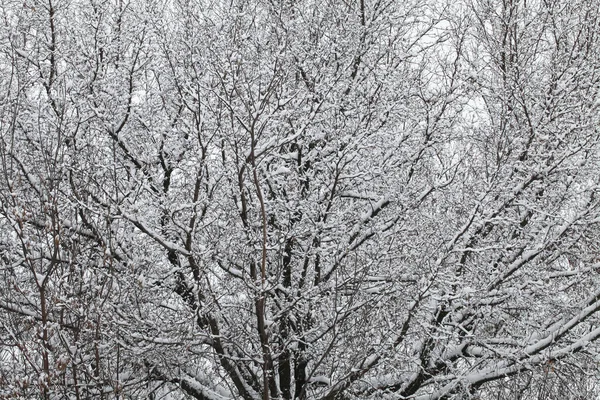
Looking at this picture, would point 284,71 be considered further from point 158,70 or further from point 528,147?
point 528,147

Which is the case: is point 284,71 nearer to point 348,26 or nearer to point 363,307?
point 348,26

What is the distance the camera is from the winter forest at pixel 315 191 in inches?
259

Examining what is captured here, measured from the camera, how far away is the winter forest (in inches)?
259

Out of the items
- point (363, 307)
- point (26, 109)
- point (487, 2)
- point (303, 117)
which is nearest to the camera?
point (363, 307)

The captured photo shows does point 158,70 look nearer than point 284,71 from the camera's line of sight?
No

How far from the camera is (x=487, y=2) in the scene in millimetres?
8570

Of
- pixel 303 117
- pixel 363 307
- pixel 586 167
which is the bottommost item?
pixel 363 307

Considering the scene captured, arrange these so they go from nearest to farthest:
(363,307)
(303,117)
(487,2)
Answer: (363,307) → (303,117) → (487,2)

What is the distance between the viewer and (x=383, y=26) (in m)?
7.84

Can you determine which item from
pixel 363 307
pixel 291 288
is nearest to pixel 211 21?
pixel 291 288

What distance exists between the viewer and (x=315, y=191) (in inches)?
285

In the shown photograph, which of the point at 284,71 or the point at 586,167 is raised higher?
the point at 284,71

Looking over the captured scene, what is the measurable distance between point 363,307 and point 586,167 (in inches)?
120

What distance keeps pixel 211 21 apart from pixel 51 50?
6.45 feet
